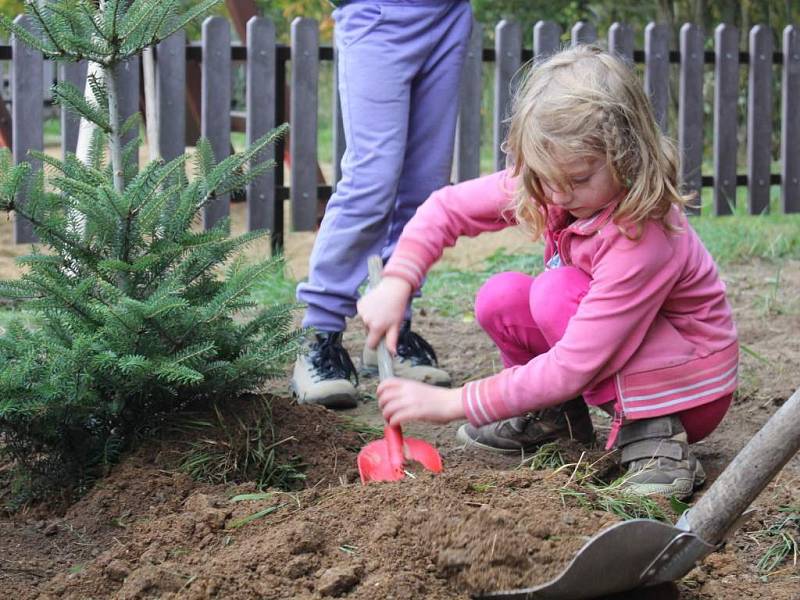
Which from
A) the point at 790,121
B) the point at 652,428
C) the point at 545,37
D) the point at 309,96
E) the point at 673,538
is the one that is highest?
the point at 545,37

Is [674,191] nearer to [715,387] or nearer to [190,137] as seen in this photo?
[715,387]

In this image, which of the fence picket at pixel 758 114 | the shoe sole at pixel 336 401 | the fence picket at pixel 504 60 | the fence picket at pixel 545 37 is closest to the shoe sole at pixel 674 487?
the shoe sole at pixel 336 401

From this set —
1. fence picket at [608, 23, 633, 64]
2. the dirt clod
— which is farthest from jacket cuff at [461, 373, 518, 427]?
fence picket at [608, 23, 633, 64]

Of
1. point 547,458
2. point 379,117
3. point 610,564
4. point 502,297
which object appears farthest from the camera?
point 379,117

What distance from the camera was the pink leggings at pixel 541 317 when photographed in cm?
242

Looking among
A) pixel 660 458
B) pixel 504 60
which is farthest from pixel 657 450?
pixel 504 60

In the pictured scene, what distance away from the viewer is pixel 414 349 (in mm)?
3422

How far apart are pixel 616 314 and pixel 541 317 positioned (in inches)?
11.1

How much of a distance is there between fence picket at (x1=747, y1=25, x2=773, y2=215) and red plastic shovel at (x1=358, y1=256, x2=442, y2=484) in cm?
573

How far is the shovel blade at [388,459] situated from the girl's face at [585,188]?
60 cm

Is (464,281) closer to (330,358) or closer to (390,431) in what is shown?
(330,358)

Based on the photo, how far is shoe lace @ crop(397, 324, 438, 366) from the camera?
341 centimetres

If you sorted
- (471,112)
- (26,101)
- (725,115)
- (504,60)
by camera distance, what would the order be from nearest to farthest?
(26,101) → (471,112) → (504,60) → (725,115)

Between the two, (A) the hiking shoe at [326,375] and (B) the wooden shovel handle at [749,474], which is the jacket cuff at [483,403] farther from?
(A) the hiking shoe at [326,375]
